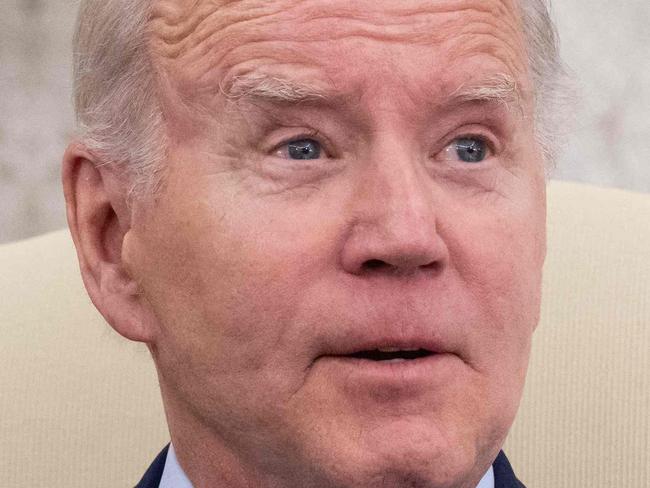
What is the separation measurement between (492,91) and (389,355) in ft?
1.04

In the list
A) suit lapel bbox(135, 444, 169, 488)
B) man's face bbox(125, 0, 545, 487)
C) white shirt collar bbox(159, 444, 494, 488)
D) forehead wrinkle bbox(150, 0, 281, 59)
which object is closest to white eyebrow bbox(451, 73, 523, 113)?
man's face bbox(125, 0, 545, 487)

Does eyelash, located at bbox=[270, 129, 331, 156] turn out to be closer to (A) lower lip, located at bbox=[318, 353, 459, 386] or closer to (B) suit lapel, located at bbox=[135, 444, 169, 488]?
(A) lower lip, located at bbox=[318, 353, 459, 386]

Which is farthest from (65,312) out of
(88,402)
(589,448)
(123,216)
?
(589,448)

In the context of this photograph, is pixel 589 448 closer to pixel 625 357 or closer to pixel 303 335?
pixel 625 357

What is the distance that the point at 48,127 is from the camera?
3756 millimetres

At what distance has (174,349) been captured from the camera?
5.26 feet

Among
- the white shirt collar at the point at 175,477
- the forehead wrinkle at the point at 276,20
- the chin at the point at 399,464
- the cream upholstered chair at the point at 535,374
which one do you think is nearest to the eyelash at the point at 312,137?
the forehead wrinkle at the point at 276,20

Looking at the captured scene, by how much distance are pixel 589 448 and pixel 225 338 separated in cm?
86

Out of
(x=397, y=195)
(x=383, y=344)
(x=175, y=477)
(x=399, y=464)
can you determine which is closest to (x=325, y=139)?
(x=397, y=195)

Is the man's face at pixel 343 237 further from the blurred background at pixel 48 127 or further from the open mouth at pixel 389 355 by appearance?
the blurred background at pixel 48 127

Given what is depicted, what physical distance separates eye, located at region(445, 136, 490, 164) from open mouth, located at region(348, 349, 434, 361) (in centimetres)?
23

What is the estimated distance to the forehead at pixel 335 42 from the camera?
1.48 meters

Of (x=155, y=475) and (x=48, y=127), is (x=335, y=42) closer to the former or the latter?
(x=155, y=475)

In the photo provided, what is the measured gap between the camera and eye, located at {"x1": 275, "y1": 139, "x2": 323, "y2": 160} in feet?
5.04
